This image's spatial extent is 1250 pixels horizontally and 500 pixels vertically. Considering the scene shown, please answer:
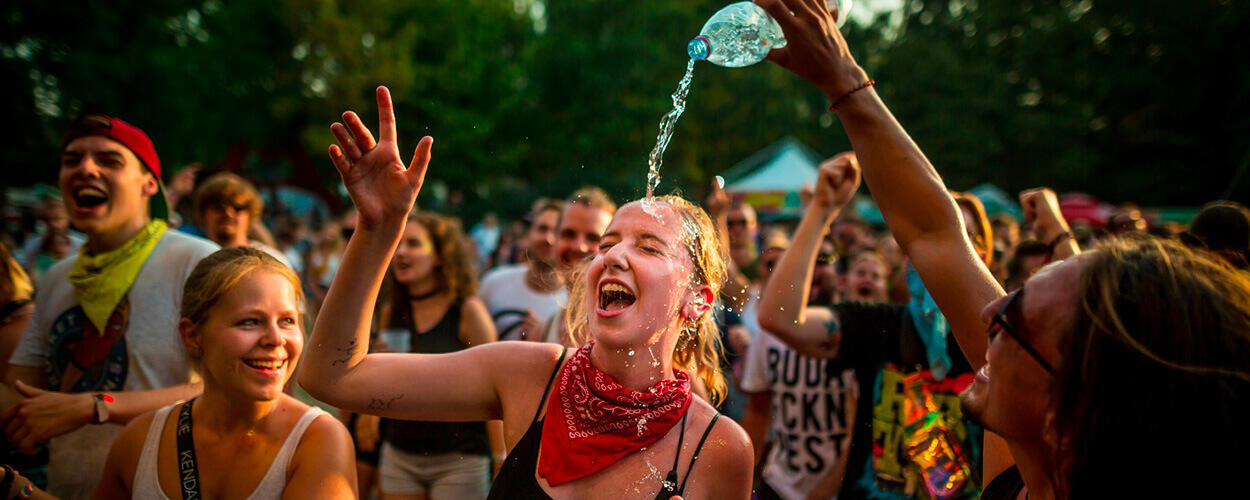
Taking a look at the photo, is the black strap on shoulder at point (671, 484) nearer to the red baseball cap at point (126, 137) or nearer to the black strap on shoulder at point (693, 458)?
the black strap on shoulder at point (693, 458)

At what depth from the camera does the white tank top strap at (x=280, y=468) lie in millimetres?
2453

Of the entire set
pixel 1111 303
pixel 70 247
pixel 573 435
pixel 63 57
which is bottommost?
pixel 573 435

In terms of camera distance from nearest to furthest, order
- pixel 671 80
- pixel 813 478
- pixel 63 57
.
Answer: pixel 813 478, pixel 63 57, pixel 671 80

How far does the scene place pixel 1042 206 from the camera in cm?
407

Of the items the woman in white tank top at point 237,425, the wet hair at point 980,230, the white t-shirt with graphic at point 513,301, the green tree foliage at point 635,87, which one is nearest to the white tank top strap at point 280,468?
the woman in white tank top at point 237,425

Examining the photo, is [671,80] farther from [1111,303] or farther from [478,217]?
[1111,303]

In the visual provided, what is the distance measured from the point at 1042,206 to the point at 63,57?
15.5 meters

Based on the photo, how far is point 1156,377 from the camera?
1387 millimetres

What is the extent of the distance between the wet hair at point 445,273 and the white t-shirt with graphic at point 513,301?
453 millimetres

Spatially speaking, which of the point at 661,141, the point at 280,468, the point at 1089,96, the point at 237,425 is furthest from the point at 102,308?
the point at 1089,96

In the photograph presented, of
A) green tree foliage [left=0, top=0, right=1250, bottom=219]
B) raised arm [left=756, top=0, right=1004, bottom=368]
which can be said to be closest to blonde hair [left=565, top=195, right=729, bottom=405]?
raised arm [left=756, top=0, right=1004, bottom=368]

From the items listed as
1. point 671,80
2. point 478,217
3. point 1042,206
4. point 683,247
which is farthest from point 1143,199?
point 683,247

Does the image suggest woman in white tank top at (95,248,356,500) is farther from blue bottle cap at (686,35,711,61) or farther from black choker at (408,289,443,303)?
black choker at (408,289,443,303)

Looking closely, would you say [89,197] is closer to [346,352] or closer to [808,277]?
[346,352]
